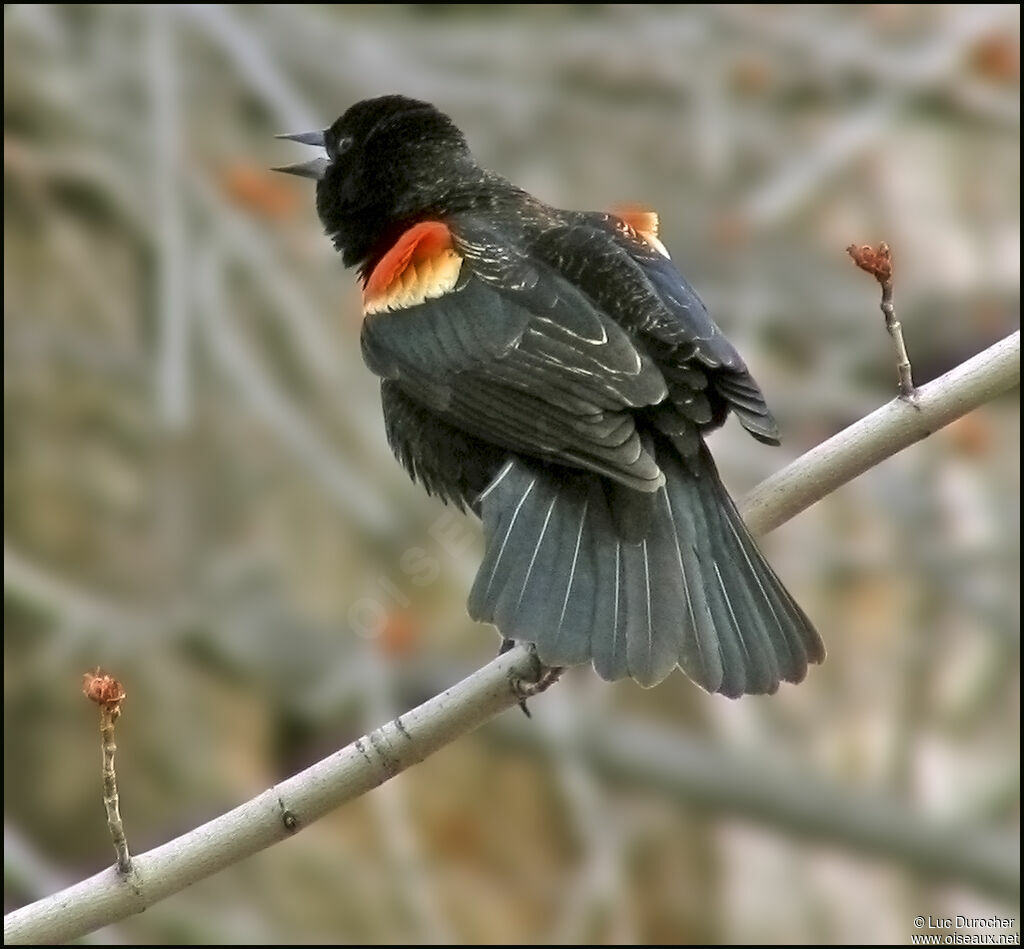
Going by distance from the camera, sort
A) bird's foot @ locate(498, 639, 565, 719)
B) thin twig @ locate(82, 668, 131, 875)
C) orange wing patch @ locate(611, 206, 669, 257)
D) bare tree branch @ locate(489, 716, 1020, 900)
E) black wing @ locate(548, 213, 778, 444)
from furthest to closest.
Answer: bare tree branch @ locate(489, 716, 1020, 900) < orange wing patch @ locate(611, 206, 669, 257) < black wing @ locate(548, 213, 778, 444) < bird's foot @ locate(498, 639, 565, 719) < thin twig @ locate(82, 668, 131, 875)

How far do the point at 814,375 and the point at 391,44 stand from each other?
1521 mm

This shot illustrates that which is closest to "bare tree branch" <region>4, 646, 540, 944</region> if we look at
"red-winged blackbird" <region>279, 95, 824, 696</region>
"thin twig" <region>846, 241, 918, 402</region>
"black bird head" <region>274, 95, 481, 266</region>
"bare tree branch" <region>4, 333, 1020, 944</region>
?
"bare tree branch" <region>4, 333, 1020, 944</region>

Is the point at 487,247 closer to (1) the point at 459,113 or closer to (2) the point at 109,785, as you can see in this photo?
(2) the point at 109,785

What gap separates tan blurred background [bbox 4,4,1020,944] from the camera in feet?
13.1

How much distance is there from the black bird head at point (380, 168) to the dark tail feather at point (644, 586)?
82cm

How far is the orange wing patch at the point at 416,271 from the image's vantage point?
2703 millimetres

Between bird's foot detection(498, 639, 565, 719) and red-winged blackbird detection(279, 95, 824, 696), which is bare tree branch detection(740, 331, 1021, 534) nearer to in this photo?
red-winged blackbird detection(279, 95, 824, 696)

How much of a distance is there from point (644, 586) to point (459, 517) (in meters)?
1.68

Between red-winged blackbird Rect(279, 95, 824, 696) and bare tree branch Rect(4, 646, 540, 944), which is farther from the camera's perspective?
red-winged blackbird Rect(279, 95, 824, 696)

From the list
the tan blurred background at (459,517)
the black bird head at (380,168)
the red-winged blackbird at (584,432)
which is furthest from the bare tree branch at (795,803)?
the red-winged blackbird at (584,432)

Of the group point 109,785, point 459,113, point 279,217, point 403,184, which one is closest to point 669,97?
point 459,113

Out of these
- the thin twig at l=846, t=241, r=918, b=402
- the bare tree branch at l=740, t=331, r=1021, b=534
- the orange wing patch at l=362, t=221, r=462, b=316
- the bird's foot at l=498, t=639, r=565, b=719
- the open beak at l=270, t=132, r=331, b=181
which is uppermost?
the open beak at l=270, t=132, r=331, b=181

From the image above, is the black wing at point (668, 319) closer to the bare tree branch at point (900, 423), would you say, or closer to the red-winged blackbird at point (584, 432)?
the red-winged blackbird at point (584, 432)

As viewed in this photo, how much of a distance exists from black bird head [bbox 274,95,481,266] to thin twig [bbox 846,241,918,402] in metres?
1.06
